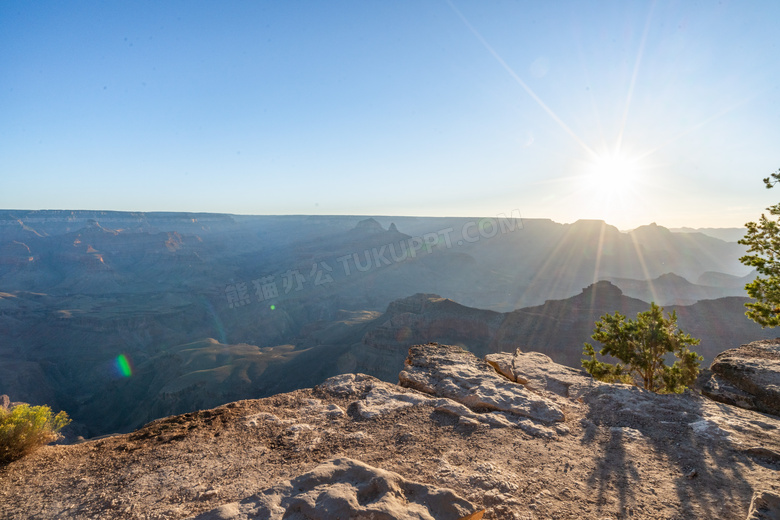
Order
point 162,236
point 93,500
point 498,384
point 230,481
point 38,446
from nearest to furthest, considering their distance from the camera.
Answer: point 93,500 < point 230,481 < point 38,446 < point 498,384 < point 162,236

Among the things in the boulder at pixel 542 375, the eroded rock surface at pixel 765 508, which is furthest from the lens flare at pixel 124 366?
the eroded rock surface at pixel 765 508

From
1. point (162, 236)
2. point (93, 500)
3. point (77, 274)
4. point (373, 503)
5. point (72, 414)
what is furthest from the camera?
point (162, 236)

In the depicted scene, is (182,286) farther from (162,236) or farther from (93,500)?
(93,500)

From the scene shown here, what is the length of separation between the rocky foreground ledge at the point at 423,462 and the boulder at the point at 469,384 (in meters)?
0.05

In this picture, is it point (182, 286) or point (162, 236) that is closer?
point (182, 286)

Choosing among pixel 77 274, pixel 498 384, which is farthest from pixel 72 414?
pixel 77 274

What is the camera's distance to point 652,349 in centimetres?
1040

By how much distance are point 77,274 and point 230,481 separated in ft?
494

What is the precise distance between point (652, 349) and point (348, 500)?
422 inches

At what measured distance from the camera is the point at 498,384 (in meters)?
8.16

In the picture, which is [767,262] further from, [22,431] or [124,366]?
[124,366]

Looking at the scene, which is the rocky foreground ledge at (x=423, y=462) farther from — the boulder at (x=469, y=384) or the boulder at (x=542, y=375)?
the boulder at (x=542, y=375)

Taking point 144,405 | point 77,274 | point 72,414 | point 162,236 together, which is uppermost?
point 162,236

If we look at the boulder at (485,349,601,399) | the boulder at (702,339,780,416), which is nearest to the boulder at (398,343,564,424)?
the boulder at (485,349,601,399)
